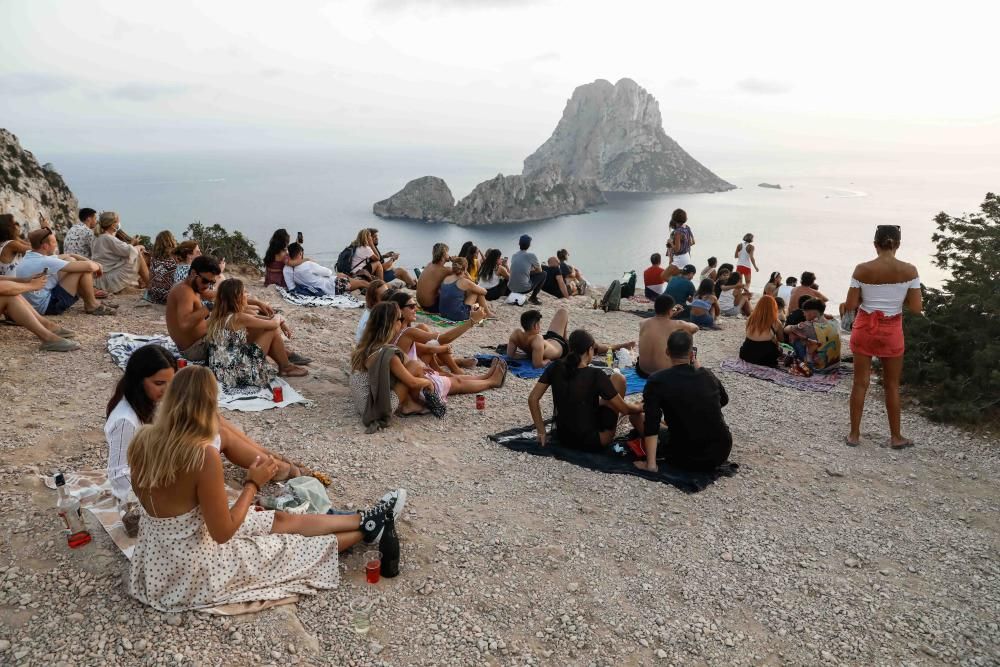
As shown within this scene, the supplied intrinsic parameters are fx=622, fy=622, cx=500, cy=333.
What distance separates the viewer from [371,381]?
6871mm

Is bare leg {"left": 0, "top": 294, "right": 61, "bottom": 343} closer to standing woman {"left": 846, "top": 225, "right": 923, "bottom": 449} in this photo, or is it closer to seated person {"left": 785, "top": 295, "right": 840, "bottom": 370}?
standing woman {"left": 846, "top": 225, "right": 923, "bottom": 449}

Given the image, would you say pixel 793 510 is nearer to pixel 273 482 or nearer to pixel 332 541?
pixel 332 541

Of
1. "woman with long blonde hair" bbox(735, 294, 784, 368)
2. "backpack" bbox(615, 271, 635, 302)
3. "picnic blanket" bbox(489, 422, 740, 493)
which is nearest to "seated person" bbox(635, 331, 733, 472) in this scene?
"picnic blanket" bbox(489, 422, 740, 493)

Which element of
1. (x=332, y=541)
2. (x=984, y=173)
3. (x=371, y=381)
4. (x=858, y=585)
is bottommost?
(x=858, y=585)

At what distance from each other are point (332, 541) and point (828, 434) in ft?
19.8

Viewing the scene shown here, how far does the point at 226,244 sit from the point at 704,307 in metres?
14.8

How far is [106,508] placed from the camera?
4730 millimetres

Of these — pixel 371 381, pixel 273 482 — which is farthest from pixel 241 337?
pixel 273 482

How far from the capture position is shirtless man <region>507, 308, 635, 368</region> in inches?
373

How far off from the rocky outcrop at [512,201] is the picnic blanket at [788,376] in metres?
110

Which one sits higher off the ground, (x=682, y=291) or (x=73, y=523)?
(x=682, y=291)

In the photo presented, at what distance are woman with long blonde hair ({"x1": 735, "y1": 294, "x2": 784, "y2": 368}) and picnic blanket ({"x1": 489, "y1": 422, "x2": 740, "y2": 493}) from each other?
4.23m

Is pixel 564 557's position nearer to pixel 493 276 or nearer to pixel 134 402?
pixel 134 402

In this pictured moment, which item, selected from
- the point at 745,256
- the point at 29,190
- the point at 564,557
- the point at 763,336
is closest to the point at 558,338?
the point at 763,336
